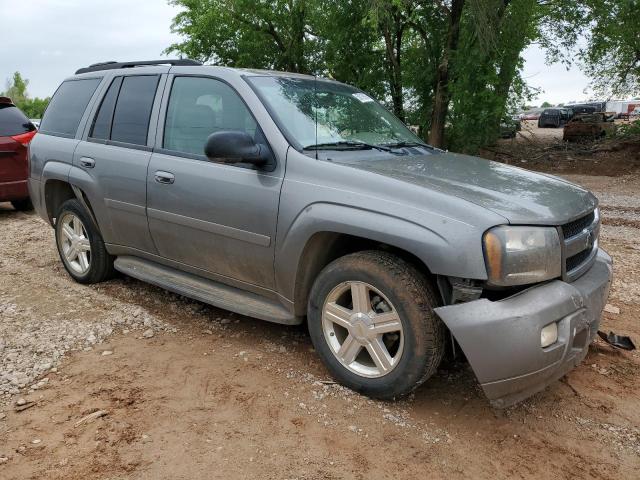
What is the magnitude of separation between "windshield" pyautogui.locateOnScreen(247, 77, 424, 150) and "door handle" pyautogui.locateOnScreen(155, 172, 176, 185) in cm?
84

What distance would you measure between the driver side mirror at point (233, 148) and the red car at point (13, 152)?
5979mm

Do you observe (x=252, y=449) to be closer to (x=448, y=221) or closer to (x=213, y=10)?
(x=448, y=221)

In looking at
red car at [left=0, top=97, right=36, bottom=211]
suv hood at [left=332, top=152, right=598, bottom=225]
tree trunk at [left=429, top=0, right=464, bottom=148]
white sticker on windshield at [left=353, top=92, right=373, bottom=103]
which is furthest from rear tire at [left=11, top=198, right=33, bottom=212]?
tree trunk at [left=429, top=0, right=464, bottom=148]

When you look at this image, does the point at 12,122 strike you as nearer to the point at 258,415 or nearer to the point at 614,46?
the point at 258,415

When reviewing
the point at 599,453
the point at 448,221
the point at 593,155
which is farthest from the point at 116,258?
the point at 593,155

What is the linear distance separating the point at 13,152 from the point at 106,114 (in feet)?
14.4

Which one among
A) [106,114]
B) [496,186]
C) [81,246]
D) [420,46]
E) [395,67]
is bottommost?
[81,246]

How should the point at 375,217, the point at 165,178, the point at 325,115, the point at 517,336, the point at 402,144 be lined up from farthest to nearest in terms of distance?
the point at 402,144
the point at 165,178
the point at 325,115
the point at 375,217
the point at 517,336

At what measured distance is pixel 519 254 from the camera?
274 centimetres

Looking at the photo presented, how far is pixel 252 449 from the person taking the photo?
9.12 ft

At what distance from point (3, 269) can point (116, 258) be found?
Answer: 1.60 metres

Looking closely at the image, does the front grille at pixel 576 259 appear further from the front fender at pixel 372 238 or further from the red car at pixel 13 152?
the red car at pixel 13 152

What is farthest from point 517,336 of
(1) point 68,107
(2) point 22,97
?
(2) point 22,97

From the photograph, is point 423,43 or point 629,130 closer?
point 423,43
